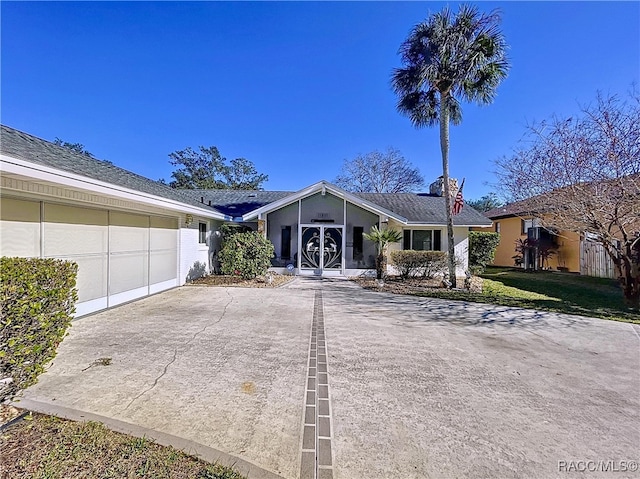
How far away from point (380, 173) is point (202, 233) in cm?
2714

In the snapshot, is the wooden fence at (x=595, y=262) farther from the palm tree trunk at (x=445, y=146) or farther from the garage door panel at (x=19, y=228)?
the garage door panel at (x=19, y=228)

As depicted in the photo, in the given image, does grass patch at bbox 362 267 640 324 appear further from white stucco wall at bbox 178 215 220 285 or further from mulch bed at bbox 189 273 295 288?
white stucco wall at bbox 178 215 220 285

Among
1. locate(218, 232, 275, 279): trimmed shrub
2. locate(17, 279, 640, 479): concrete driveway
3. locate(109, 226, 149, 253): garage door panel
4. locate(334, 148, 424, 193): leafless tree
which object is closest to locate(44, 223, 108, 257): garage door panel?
locate(109, 226, 149, 253): garage door panel

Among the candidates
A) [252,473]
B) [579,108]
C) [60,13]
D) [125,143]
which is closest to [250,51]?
[60,13]

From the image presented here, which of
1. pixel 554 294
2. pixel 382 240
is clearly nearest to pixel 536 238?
pixel 554 294

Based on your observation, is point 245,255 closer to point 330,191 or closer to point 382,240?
point 330,191

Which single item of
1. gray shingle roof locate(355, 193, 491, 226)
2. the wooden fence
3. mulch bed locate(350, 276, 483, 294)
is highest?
gray shingle roof locate(355, 193, 491, 226)

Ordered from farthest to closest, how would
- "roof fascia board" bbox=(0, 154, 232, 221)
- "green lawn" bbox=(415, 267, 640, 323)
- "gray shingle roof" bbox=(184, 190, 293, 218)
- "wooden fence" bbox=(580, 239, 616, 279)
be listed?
"gray shingle roof" bbox=(184, 190, 293, 218) → "wooden fence" bbox=(580, 239, 616, 279) → "green lawn" bbox=(415, 267, 640, 323) → "roof fascia board" bbox=(0, 154, 232, 221)

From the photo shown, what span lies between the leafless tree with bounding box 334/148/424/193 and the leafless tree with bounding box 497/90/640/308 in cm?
2614

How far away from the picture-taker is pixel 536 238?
1855cm

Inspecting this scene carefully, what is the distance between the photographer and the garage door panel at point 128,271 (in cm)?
782

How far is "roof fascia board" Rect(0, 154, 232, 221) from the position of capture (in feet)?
14.0

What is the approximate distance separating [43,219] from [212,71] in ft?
47.4

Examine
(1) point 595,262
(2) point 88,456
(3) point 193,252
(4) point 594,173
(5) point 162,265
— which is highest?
(4) point 594,173
